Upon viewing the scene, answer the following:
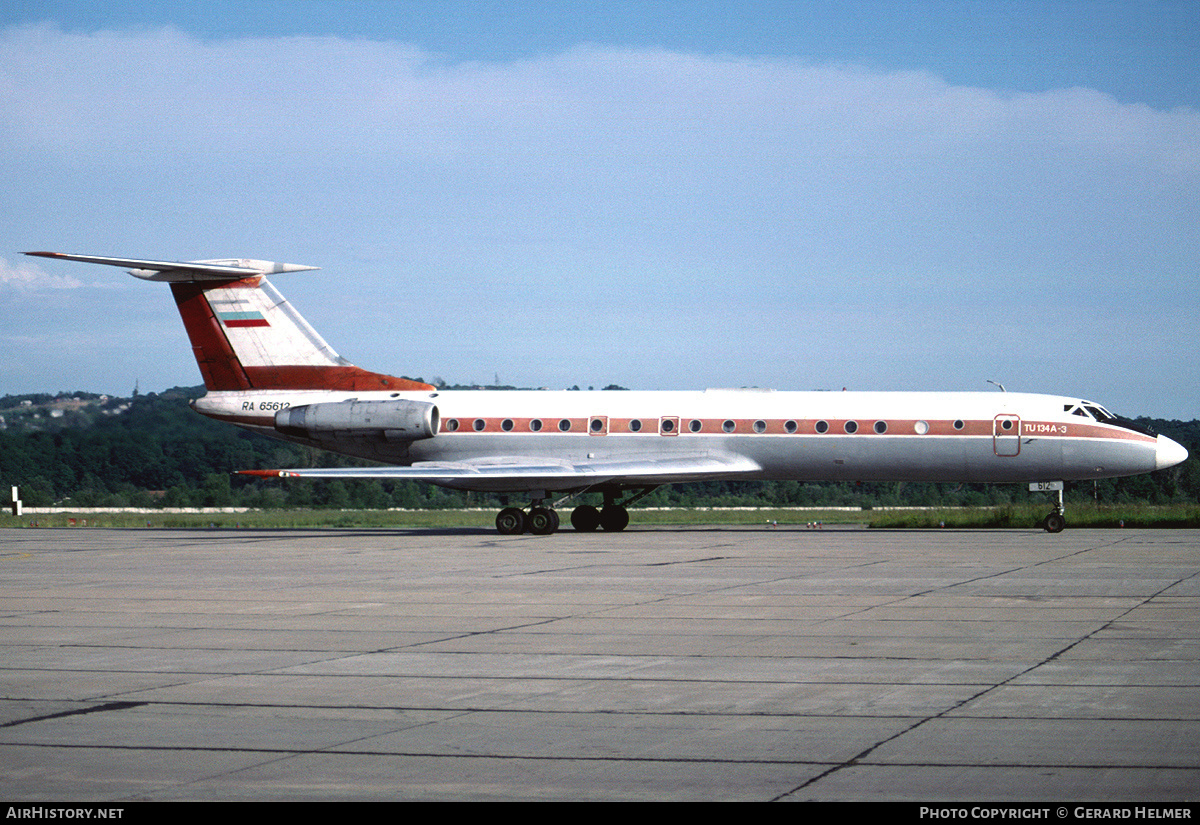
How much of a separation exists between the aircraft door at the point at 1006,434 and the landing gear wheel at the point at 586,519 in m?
10.2

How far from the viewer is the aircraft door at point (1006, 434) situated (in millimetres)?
29719

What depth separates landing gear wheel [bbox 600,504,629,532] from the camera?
1303 inches

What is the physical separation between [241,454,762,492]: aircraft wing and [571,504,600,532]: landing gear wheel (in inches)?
90.1

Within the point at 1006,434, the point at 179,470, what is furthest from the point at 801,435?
the point at 179,470

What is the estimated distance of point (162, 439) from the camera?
4044 centimetres

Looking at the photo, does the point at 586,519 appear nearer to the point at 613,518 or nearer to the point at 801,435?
the point at 613,518

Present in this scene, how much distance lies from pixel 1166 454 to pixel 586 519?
14192 mm

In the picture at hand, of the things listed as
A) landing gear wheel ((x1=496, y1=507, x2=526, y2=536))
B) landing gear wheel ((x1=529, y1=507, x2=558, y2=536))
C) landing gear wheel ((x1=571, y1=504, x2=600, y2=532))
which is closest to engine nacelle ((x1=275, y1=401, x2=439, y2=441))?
landing gear wheel ((x1=496, y1=507, x2=526, y2=536))

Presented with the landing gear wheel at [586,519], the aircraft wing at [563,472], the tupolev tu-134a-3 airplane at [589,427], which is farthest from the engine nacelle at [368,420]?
the landing gear wheel at [586,519]

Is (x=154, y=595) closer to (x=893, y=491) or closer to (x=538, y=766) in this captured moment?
(x=538, y=766)

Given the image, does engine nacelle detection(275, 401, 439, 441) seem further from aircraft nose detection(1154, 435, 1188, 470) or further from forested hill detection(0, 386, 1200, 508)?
aircraft nose detection(1154, 435, 1188, 470)
